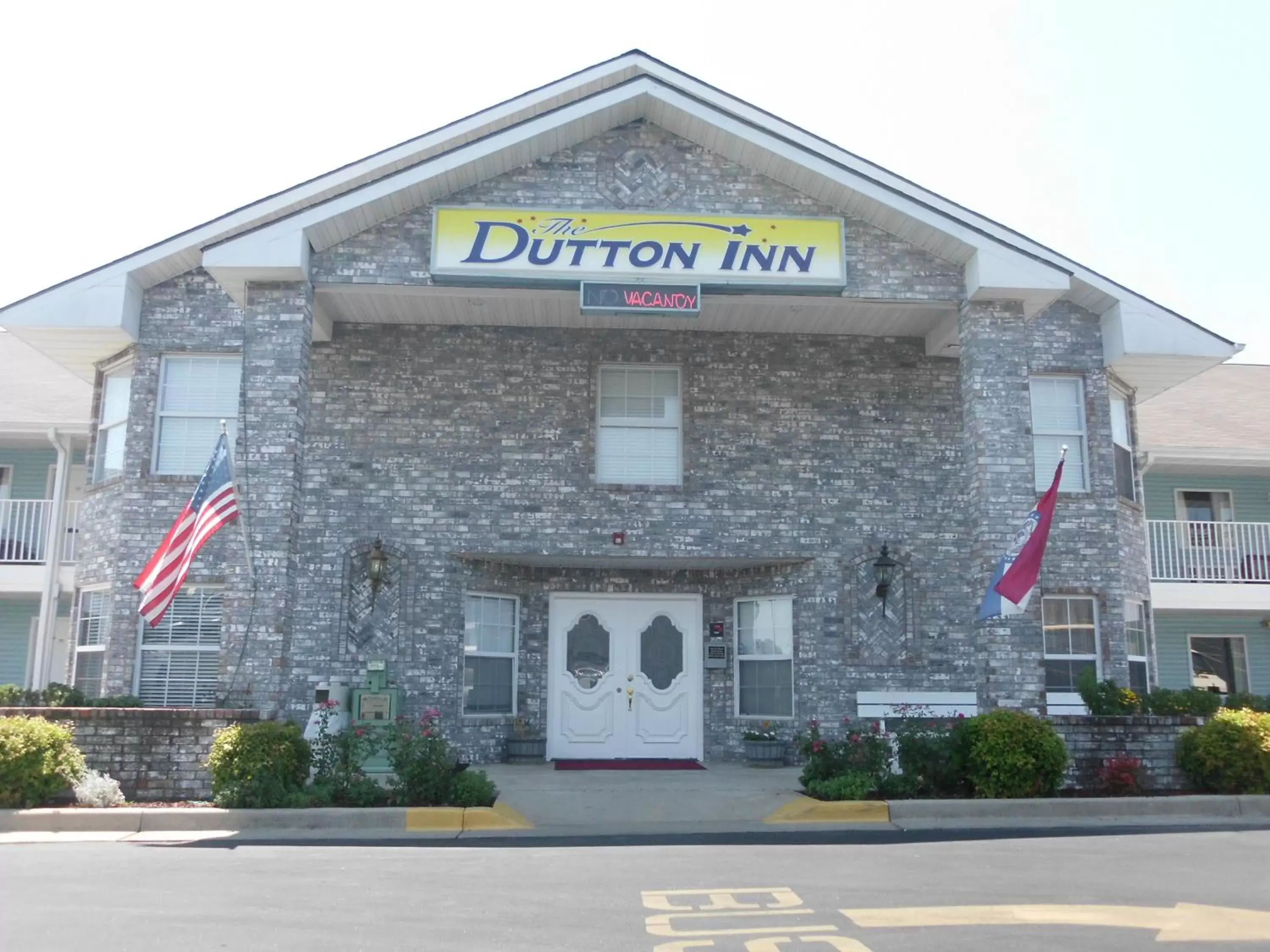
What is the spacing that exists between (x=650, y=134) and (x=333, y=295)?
438cm

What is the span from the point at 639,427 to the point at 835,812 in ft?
20.7

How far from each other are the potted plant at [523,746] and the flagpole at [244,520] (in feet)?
14.3

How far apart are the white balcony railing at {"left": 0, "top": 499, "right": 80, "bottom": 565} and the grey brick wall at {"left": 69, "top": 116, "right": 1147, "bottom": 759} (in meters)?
3.10

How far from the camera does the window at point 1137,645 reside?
633 inches

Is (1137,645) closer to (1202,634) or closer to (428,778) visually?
(1202,634)

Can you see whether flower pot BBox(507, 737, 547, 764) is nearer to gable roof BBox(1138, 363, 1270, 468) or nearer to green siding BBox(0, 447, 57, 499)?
green siding BBox(0, 447, 57, 499)

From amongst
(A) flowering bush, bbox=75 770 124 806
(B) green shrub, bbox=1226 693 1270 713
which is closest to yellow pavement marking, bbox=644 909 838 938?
(A) flowering bush, bbox=75 770 124 806

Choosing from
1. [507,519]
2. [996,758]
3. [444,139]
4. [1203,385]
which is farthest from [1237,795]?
[1203,385]

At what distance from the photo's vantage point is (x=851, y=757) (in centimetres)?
1177

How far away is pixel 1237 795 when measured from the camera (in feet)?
37.9

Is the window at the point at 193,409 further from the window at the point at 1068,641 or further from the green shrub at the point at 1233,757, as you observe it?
the green shrub at the point at 1233,757

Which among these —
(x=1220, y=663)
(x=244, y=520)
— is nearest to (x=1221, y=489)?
(x=1220, y=663)

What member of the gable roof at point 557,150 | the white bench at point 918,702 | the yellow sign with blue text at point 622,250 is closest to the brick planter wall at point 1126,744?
the white bench at point 918,702

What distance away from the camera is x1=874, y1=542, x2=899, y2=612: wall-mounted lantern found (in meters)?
15.1
